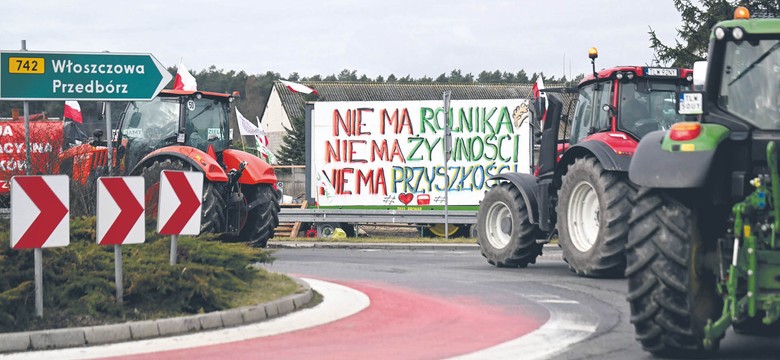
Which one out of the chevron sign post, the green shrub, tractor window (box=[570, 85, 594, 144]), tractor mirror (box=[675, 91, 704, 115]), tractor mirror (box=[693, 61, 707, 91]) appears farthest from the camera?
tractor window (box=[570, 85, 594, 144])

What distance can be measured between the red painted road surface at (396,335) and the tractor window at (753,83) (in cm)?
275

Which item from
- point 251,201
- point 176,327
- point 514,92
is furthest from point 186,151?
point 514,92

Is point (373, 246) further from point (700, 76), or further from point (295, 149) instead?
point (295, 149)

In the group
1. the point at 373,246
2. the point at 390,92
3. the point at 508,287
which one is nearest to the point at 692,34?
the point at 373,246

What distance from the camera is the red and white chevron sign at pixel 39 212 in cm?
1040

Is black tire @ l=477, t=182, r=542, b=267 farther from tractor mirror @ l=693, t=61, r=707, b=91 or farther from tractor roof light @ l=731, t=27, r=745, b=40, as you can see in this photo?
tractor roof light @ l=731, t=27, r=745, b=40

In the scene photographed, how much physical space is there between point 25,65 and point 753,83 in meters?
8.63

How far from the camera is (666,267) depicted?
8.60m

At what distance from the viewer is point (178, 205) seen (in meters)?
12.1

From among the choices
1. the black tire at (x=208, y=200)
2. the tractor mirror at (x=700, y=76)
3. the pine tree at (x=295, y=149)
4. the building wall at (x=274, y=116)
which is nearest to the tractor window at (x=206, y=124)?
the black tire at (x=208, y=200)

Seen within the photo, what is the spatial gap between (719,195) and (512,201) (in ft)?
30.6

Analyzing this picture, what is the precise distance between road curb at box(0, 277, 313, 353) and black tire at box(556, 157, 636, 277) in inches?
194

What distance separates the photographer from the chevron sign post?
12.0 metres

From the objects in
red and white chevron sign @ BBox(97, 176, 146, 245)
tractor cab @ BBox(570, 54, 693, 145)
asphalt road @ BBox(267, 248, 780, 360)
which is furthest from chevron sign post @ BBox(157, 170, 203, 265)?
tractor cab @ BBox(570, 54, 693, 145)
